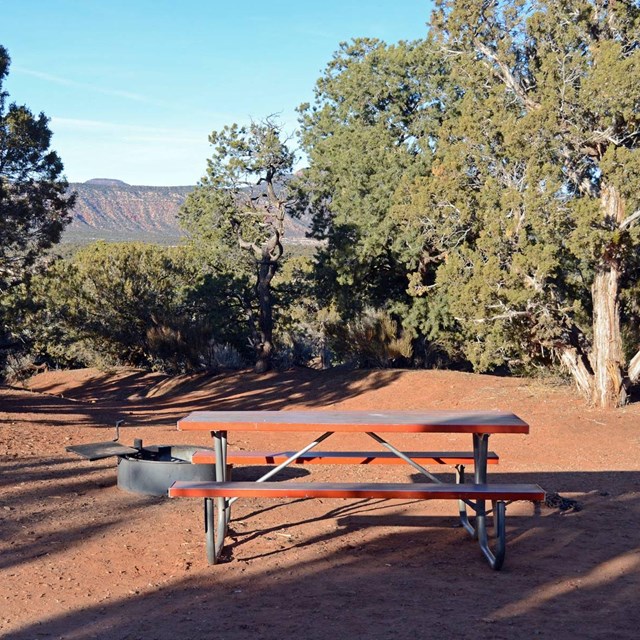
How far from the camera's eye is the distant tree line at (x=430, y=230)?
12273 millimetres

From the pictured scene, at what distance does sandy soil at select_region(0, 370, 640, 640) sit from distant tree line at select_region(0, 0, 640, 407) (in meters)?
4.48

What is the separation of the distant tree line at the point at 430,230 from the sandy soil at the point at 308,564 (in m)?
4.48

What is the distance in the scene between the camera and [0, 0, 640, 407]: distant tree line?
1227 cm

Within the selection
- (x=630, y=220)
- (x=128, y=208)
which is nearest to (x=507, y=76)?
(x=630, y=220)

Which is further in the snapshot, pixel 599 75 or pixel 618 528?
pixel 599 75

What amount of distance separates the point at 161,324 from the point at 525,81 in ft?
43.9

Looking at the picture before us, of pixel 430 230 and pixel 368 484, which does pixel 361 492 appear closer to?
pixel 368 484

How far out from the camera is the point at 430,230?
46.6ft

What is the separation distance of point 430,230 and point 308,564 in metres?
9.94

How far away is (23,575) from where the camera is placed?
4.76 metres

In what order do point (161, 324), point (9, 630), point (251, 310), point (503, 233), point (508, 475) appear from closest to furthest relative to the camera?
1. point (9, 630)
2. point (508, 475)
3. point (503, 233)
4. point (251, 310)
5. point (161, 324)

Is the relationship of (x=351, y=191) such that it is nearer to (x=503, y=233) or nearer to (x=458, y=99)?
(x=458, y=99)

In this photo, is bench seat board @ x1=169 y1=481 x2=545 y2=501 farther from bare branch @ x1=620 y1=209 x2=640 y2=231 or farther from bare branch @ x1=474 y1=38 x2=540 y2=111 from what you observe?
bare branch @ x1=474 y1=38 x2=540 y2=111

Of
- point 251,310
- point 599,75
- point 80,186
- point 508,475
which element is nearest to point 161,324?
point 251,310
